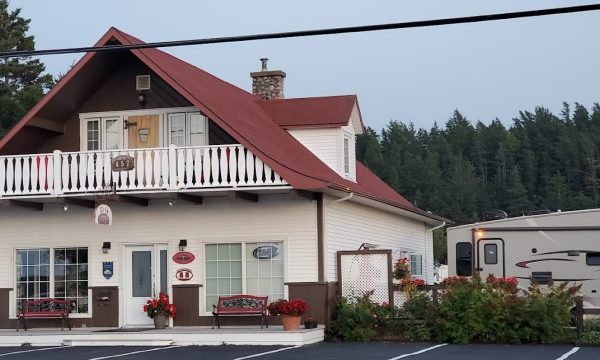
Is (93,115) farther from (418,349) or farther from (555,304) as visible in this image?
(555,304)

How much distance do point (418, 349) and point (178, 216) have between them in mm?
7017

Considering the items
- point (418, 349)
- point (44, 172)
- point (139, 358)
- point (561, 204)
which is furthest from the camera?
point (561, 204)

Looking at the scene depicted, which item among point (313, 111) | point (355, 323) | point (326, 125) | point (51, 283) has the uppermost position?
point (313, 111)

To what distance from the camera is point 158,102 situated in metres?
26.2

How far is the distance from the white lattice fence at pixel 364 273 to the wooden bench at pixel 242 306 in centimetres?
185

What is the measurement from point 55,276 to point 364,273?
759 centimetres

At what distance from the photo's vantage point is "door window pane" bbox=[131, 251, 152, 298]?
2555cm

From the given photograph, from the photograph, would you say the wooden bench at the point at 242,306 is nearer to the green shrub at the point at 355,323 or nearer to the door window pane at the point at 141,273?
the green shrub at the point at 355,323

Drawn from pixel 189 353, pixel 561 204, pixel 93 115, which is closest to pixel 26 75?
pixel 93 115

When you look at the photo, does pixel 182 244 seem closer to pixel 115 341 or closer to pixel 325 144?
pixel 115 341

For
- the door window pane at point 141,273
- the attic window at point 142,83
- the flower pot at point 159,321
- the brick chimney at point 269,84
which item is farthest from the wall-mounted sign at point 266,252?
the brick chimney at point 269,84

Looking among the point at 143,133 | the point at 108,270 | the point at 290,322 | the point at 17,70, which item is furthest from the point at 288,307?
the point at 17,70

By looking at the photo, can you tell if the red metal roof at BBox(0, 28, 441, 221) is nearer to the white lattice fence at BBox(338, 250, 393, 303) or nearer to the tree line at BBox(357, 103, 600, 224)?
the white lattice fence at BBox(338, 250, 393, 303)

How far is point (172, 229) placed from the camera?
993 inches
